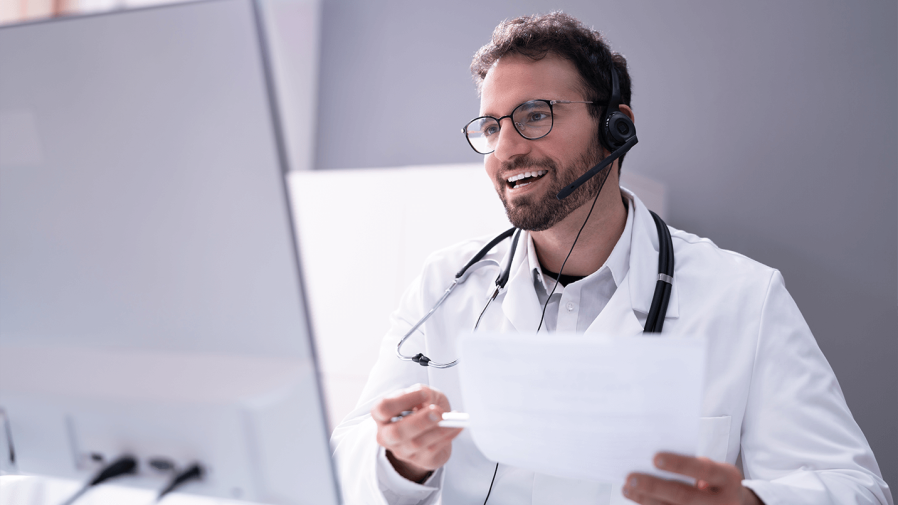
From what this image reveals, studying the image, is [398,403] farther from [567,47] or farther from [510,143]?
[567,47]

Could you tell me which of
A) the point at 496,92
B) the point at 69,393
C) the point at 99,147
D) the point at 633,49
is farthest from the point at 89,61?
the point at 633,49

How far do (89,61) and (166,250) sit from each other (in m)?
0.17

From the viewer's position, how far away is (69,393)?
452mm

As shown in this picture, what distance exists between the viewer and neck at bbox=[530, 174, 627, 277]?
120 centimetres

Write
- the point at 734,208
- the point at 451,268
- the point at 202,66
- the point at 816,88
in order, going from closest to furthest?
1. the point at 202,66
2. the point at 451,268
3. the point at 816,88
4. the point at 734,208

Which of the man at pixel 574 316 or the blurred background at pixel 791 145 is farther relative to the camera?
the blurred background at pixel 791 145

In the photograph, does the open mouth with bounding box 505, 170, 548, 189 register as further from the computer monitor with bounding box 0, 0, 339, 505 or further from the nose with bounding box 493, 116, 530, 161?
A: the computer monitor with bounding box 0, 0, 339, 505

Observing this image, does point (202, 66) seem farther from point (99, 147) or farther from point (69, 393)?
point (69, 393)

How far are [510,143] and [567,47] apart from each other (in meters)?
0.26

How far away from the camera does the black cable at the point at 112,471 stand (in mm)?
456

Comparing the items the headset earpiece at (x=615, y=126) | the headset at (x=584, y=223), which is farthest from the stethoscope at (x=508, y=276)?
the headset earpiece at (x=615, y=126)

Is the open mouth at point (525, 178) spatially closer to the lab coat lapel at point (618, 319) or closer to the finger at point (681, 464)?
the lab coat lapel at point (618, 319)

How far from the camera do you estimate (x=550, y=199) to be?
1121mm

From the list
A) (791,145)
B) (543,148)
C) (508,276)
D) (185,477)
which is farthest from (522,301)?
(791,145)
